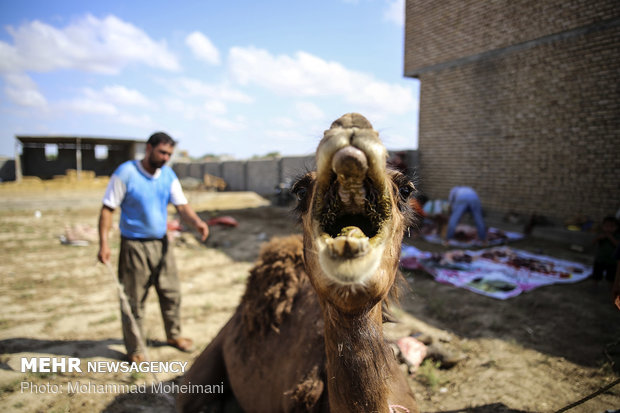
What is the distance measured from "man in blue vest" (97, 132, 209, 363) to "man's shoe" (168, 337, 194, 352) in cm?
41

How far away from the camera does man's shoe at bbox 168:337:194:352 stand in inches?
162

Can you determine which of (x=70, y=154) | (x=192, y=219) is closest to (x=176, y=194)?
(x=192, y=219)

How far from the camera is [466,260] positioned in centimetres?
730

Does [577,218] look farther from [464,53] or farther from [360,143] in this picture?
[360,143]

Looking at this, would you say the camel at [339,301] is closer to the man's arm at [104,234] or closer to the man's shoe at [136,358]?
the man's shoe at [136,358]

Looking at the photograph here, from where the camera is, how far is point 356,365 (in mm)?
1511

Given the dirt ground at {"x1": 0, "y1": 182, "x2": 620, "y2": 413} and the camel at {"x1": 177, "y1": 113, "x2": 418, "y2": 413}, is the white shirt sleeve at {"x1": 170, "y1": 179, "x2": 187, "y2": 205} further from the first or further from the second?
the camel at {"x1": 177, "y1": 113, "x2": 418, "y2": 413}

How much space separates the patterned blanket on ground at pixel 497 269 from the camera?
595 centimetres

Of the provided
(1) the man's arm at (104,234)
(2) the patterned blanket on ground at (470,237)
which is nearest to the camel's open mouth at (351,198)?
(1) the man's arm at (104,234)

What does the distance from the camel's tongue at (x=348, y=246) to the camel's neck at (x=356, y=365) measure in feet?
1.39

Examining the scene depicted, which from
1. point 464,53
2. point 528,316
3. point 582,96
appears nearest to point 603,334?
point 528,316

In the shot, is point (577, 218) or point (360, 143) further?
point (577, 218)

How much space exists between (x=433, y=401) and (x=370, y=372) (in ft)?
6.99

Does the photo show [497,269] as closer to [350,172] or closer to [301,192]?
[301,192]
